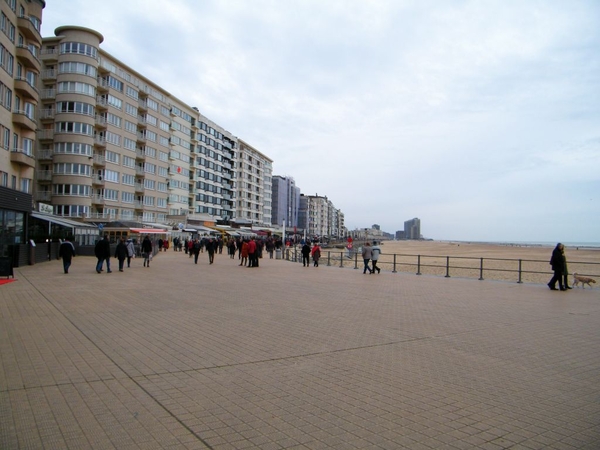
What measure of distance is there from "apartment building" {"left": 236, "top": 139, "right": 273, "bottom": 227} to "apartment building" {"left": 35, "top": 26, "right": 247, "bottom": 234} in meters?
28.9

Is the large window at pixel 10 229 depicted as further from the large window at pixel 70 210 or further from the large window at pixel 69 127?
the large window at pixel 69 127

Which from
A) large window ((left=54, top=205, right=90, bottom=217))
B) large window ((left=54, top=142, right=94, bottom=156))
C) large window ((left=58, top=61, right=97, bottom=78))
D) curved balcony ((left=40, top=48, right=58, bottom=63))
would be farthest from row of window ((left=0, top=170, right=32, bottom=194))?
curved balcony ((left=40, top=48, right=58, bottom=63))

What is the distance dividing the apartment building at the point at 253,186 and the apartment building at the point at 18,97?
214ft

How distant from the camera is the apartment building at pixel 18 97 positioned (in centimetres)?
2182

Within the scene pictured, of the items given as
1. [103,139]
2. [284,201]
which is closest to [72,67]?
[103,139]

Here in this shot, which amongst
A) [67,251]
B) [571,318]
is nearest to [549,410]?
[571,318]

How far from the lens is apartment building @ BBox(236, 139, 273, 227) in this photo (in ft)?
339

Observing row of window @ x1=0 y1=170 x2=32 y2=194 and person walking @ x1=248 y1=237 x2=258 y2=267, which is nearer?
person walking @ x1=248 y1=237 x2=258 y2=267

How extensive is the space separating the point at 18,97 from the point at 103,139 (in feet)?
86.1

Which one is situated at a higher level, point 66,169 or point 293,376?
point 66,169

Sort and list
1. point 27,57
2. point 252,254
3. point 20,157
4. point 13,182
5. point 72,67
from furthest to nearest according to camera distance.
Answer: point 72,67 < point 13,182 < point 20,157 < point 27,57 < point 252,254

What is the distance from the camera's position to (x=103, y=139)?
2042 inches

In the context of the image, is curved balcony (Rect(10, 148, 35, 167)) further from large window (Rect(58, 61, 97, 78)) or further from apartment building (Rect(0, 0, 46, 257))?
large window (Rect(58, 61, 97, 78))

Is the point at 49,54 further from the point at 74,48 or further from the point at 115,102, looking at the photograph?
the point at 115,102
